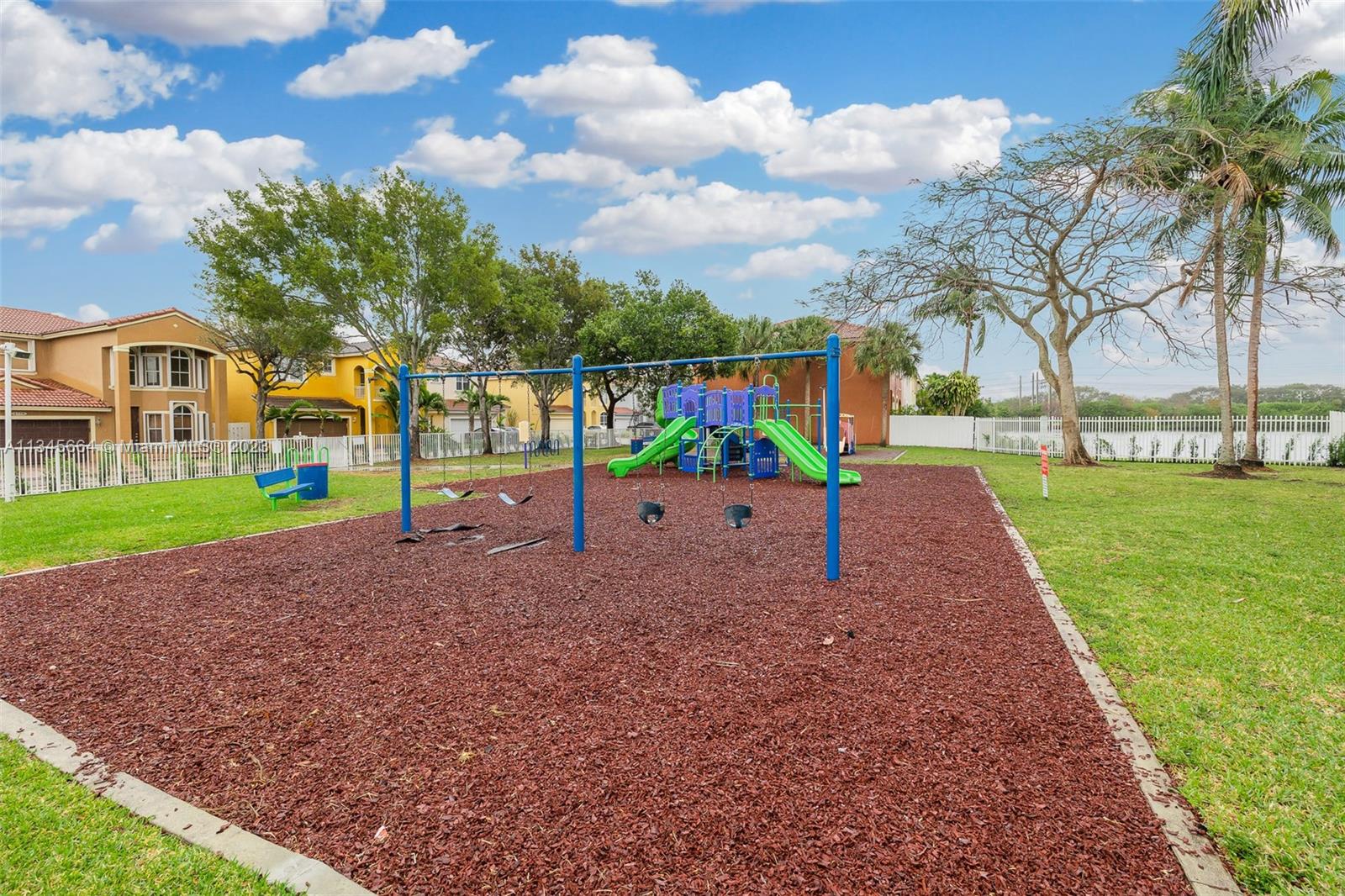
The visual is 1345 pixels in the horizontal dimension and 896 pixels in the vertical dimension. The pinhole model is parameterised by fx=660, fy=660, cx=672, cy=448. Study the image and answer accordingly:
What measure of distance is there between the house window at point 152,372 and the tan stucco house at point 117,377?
0.04m

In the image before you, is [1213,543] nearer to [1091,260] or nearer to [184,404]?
[1091,260]

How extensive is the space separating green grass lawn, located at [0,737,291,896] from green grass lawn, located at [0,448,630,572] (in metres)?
6.30

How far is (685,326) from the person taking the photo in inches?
1201

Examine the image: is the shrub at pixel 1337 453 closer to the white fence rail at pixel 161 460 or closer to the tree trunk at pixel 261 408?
the white fence rail at pixel 161 460

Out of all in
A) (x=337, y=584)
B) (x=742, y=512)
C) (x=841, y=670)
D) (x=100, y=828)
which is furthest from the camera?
(x=742, y=512)

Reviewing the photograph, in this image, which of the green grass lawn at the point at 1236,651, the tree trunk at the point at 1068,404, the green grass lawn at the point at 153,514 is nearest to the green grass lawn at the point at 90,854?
the green grass lawn at the point at 1236,651

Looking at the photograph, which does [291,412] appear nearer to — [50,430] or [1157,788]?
[50,430]

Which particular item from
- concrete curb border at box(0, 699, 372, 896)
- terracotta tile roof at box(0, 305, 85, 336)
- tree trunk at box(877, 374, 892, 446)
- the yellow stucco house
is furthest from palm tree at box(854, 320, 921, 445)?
terracotta tile roof at box(0, 305, 85, 336)

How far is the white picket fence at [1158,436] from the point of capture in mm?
20812

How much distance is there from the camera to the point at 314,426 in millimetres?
40094

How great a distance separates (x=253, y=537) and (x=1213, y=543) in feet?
40.7

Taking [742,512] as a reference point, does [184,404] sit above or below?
above

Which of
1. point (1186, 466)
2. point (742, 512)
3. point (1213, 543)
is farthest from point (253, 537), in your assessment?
point (1186, 466)

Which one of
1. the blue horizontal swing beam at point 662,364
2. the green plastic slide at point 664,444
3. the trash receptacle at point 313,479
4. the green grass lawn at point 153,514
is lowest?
the green grass lawn at point 153,514
